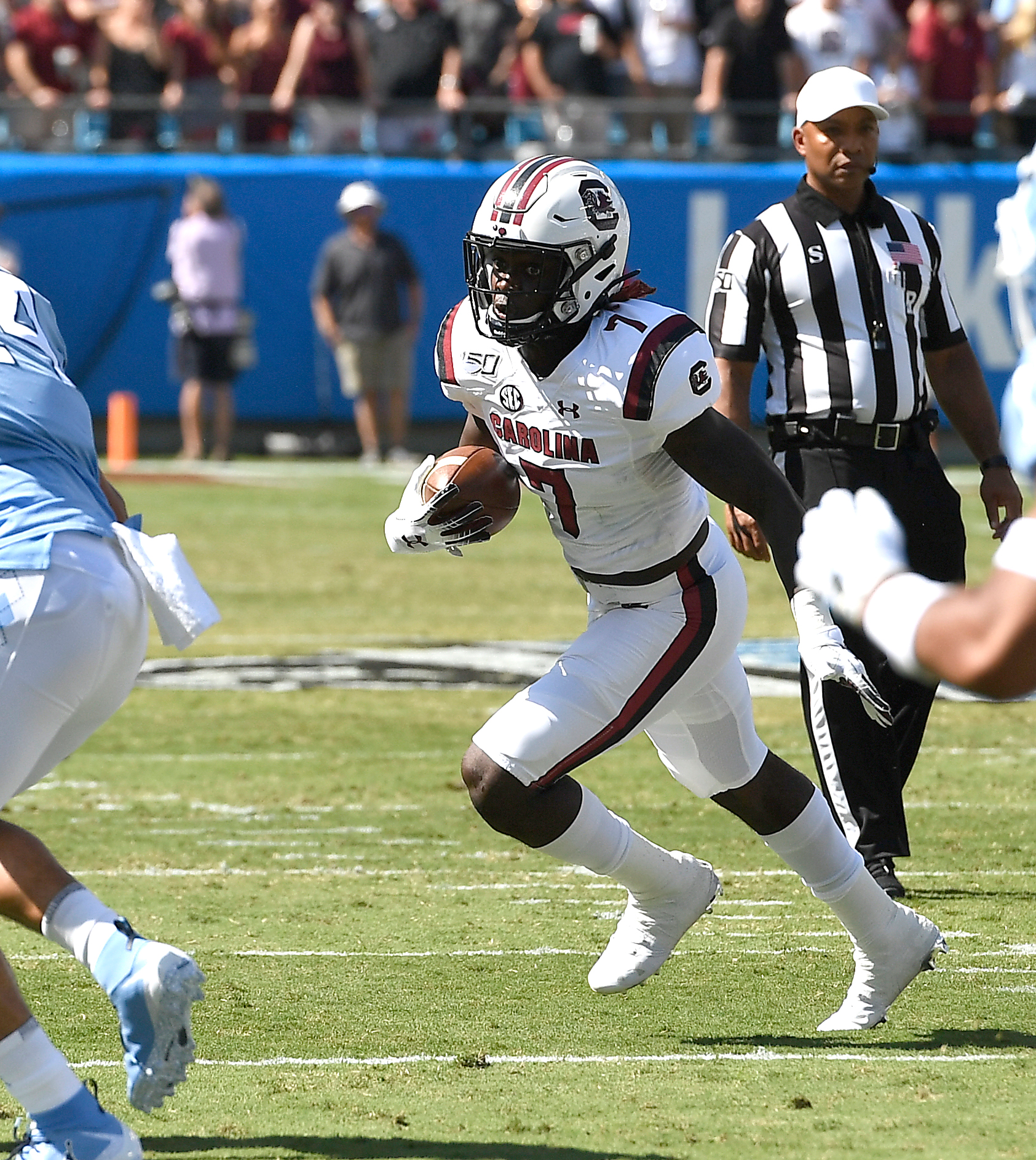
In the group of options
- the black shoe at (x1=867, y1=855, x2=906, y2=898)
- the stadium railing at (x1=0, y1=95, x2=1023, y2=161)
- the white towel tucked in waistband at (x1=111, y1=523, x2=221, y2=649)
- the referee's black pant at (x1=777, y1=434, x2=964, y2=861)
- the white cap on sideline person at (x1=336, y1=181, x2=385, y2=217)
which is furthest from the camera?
the stadium railing at (x1=0, y1=95, x2=1023, y2=161)

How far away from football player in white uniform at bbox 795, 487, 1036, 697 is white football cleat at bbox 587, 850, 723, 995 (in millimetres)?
1631

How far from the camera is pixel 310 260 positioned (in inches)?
711

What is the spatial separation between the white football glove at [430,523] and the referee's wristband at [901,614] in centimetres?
167

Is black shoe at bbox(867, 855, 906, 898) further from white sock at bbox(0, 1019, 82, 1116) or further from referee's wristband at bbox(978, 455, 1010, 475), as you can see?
white sock at bbox(0, 1019, 82, 1116)

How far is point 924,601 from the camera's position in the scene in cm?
279

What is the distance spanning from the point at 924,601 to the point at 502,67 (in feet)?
51.0

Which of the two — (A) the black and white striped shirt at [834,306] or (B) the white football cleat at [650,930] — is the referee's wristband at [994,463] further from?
(B) the white football cleat at [650,930]

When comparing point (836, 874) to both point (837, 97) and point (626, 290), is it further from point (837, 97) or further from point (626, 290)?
point (837, 97)

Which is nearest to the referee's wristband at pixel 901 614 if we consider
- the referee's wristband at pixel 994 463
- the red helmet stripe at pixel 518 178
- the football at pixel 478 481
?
the football at pixel 478 481

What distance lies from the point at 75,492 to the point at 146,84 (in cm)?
1475

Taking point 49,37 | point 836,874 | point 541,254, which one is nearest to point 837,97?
point 541,254

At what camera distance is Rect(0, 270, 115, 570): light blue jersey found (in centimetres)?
338

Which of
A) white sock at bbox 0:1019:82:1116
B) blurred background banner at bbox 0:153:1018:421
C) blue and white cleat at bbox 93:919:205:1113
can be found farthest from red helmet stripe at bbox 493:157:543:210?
blurred background banner at bbox 0:153:1018:421

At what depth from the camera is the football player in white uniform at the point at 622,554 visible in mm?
4137
